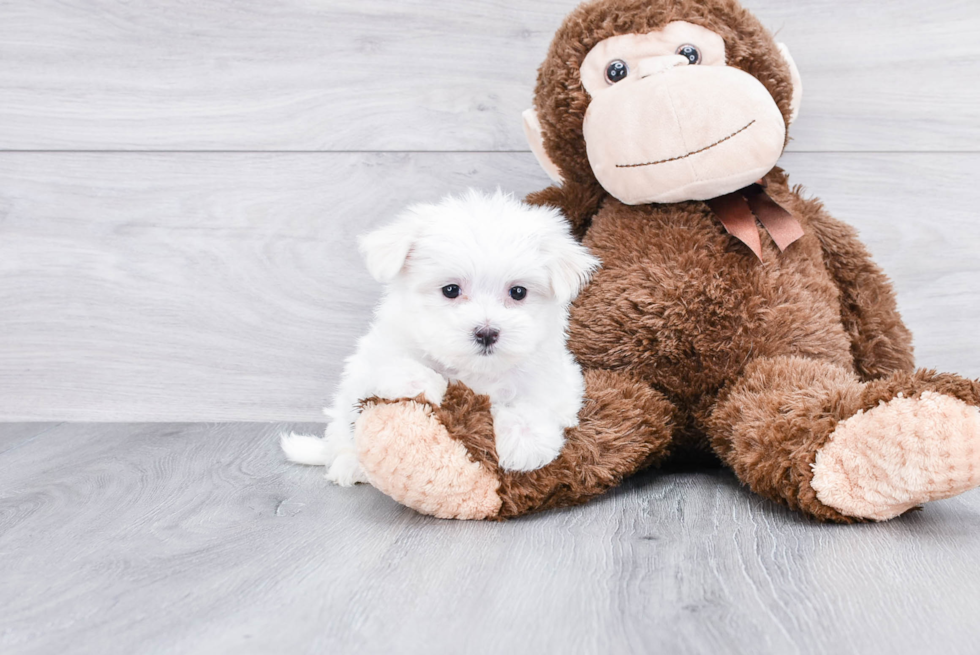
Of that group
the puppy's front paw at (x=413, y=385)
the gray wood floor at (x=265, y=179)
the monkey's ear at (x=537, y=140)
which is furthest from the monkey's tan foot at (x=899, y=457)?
the monkey's ear at (x=537, y=140)

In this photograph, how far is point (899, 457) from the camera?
954mm

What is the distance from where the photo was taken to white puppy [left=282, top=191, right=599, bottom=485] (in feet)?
3.40

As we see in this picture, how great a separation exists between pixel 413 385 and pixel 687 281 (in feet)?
1.59

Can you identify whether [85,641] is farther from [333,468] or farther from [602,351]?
[602,351]

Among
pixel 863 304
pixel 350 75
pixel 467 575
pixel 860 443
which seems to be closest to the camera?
pixel 467 575

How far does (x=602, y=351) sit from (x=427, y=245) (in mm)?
388

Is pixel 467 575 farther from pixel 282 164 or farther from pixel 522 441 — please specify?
pixel 282 164

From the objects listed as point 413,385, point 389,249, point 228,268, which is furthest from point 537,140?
point 228,268

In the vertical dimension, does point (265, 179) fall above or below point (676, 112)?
below

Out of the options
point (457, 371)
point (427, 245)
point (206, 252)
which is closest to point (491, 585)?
point (457, 371)

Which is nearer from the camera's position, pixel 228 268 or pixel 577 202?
pixel 577 202

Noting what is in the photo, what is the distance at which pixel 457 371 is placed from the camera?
→ 1112 millimetres

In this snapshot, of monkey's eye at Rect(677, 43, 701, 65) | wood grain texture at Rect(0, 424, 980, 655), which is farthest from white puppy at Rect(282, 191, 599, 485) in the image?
monkey's eye at Rect(677, 43, 701, 65)

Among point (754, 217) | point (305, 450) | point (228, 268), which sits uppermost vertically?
point (754, 217)
